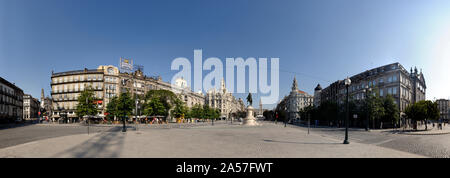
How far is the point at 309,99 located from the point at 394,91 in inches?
3688

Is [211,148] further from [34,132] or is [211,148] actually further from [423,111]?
[423,111]

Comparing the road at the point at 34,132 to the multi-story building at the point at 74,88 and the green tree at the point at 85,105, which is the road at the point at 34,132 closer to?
the green tree at the point at 85,105

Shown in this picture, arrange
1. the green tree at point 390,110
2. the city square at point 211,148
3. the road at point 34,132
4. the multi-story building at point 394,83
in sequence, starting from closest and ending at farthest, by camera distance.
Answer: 1. the city square at point 211,148
2. the road at point 34,132
3. the green tree at point 390,110
4. the multi-story building at point 394,83

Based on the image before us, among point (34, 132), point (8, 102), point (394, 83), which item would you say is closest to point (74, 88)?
point (8, 102)

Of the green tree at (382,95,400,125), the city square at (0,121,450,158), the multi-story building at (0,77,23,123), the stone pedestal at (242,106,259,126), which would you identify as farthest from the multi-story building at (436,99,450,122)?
the multi-story building at (0,77,23,123)

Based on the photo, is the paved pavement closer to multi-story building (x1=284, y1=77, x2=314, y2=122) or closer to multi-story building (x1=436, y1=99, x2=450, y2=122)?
multi-story building (x1=284, y1=77, x2=314, y2=122)

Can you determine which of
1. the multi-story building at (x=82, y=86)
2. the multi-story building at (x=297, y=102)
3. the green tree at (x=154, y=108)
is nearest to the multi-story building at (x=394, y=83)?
the green tree at (x=154, y=108)

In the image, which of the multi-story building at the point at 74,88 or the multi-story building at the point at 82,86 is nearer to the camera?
the multi-story building at the point at 74,88
